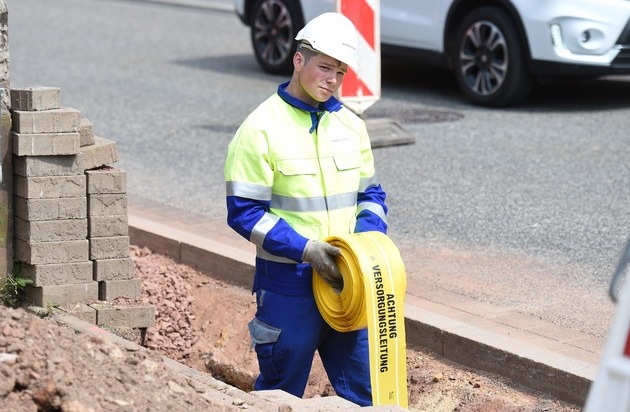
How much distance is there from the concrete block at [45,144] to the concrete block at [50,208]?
231 mm

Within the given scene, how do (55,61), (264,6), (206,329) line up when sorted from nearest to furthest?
1. (206,329)
2. (264,6)
3. (55,61)

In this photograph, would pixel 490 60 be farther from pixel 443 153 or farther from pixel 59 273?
pixel 59 273

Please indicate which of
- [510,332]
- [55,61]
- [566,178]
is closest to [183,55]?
[55,61]

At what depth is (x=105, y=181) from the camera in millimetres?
6098

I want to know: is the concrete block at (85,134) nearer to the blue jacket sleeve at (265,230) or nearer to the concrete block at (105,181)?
the concrete block at (105,181)

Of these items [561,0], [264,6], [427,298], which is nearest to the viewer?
[427,298]

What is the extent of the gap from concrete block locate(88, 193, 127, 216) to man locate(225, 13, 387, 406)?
48.6 inches

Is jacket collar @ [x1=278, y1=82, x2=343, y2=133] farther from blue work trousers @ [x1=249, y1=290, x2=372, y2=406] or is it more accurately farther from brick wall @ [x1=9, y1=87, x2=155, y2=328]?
brick wall @ [x1=9, y1=87, x2=155, y2=328]

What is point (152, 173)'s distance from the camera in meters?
9.91

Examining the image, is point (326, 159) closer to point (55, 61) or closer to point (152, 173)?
point (152, 173)

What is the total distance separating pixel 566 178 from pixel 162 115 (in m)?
4.31

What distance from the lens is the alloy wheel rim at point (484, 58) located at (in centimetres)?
1209

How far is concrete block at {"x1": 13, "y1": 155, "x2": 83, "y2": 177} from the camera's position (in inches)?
233

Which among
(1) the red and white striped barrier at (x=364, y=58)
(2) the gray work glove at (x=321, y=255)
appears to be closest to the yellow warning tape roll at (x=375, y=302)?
(2) the gray work glove at (x=321, y=255)
